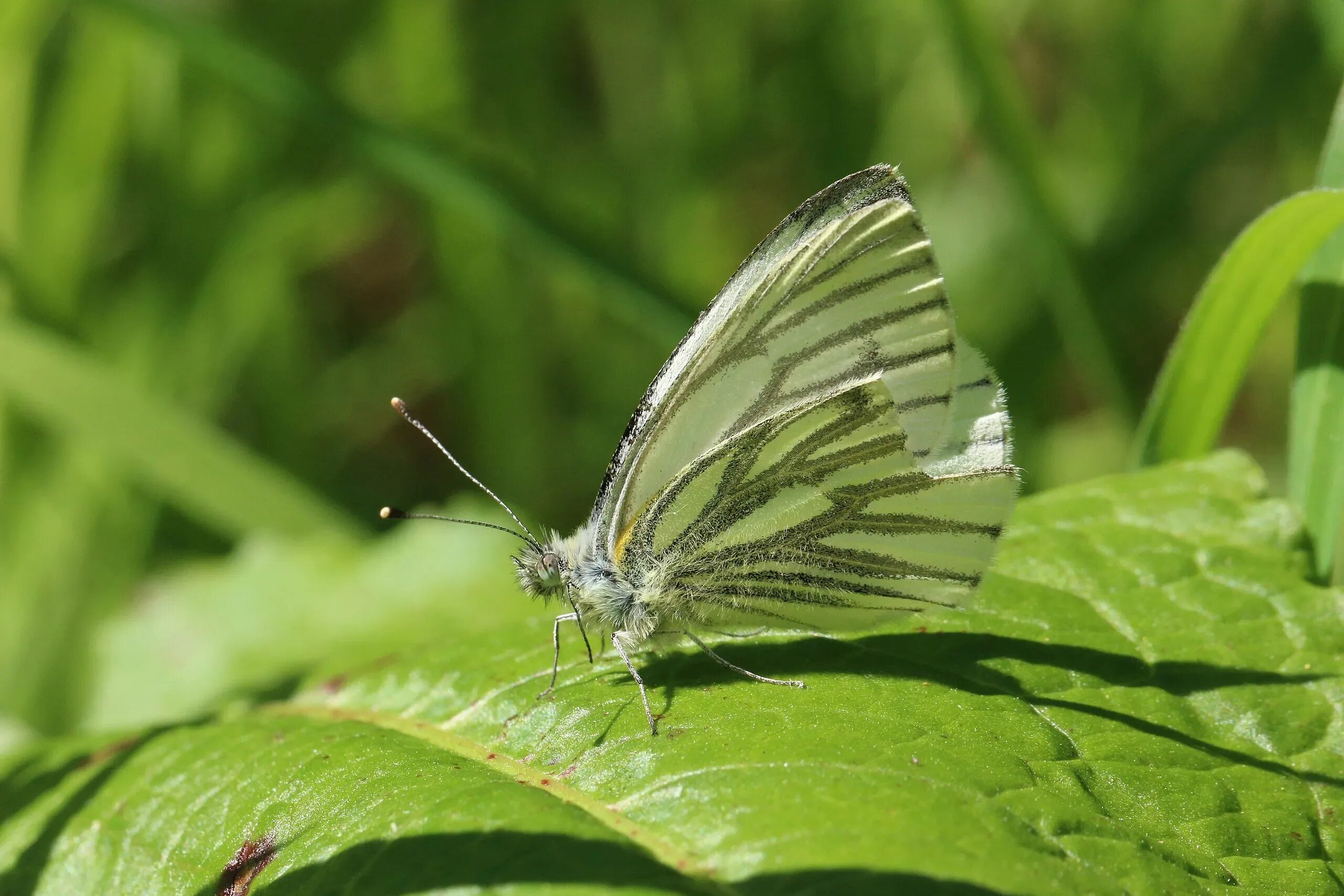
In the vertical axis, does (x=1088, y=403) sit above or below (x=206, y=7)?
below

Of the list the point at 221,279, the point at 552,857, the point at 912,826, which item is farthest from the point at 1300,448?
the point at 221,279

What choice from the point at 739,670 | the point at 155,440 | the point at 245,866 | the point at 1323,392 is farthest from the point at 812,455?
the point at 155,440

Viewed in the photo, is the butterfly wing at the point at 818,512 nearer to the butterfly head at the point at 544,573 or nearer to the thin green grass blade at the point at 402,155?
the butterfly head at the point at 544,573

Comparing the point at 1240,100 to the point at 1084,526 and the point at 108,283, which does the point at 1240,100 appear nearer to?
the point at 1084,526

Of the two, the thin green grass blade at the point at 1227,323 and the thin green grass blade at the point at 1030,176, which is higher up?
the thin green grass blade at the point at 1030,176

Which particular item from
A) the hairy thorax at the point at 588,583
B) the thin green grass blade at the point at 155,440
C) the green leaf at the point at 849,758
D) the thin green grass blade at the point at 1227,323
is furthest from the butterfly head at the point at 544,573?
the thin green grass blade at the point at 155,440

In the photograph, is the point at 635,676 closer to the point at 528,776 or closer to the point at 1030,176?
the point at 528,776
